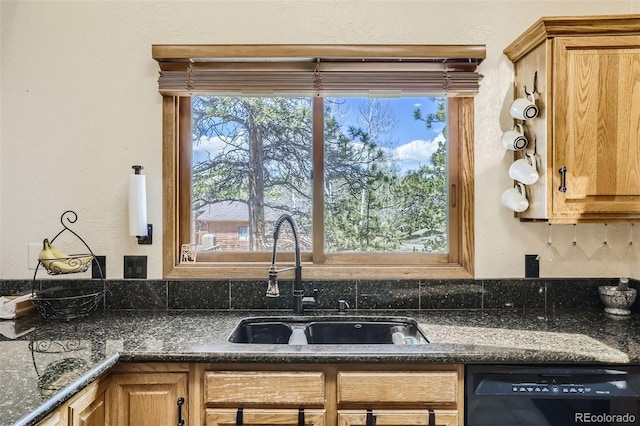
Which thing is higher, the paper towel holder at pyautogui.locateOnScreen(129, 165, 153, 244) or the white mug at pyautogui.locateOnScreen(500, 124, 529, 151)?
the white mug at pyautogui.locateOnScreen(500, 124, 529, 151)

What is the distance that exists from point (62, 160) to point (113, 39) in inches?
23.6

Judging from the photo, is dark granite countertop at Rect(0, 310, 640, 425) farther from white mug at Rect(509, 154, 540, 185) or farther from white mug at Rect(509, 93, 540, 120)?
white mug at Rect(509, 93, 540, 120)

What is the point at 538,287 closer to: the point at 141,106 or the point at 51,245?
the point at 141,106

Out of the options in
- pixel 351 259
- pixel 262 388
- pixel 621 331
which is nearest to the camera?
pixel 262 388

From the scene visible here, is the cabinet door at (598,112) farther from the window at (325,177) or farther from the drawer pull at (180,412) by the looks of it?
the drawer pull at (180,412)

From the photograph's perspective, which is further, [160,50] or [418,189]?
[418,189]

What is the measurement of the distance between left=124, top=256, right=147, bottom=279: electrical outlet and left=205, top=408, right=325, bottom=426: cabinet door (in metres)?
0.84

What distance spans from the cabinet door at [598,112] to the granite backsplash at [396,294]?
20.0 inches

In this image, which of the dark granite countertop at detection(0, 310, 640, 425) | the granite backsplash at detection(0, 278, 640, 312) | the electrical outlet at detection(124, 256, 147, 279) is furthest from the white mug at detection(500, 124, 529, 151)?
the electrical outlet at detection(124, 256, 147, 279)

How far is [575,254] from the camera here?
207cm

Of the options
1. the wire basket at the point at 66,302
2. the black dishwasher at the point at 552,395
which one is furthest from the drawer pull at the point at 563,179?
the wire basket at the point at 66,302

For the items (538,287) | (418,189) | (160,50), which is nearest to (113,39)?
(160,50)

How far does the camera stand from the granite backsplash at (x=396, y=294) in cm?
204

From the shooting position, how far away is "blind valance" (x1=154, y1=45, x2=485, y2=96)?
1990mm
